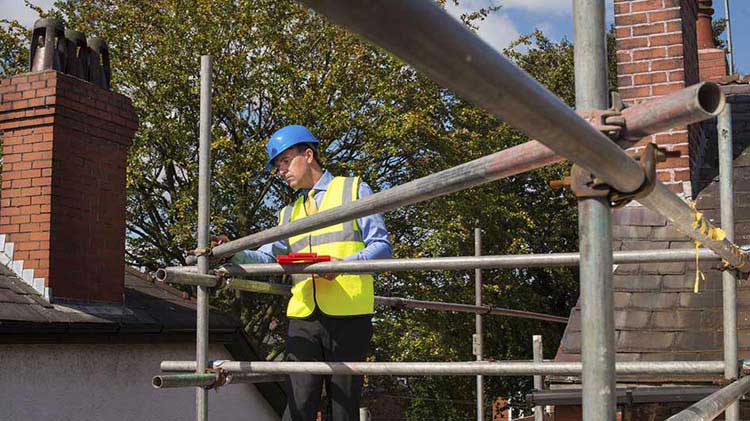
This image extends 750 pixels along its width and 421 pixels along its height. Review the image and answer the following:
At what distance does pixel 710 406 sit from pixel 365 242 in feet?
7.15

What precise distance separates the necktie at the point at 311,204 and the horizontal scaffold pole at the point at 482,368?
864 millimetres

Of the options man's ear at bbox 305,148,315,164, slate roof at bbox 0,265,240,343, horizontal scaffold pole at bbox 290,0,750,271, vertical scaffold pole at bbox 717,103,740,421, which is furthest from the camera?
slate roof at bbox 0,265,240,343

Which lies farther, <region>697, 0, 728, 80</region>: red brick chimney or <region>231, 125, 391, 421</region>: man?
<region>697, 0, 728, 80</region>: red brick chimney

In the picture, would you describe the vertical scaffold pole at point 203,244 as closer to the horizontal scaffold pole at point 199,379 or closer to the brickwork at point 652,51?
the horizontal scaffold pole at point 199,379

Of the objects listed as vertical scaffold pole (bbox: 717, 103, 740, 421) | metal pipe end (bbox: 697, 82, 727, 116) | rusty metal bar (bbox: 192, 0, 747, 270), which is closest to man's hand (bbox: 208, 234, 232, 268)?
vertical scaffold pole (bbox: 717, 103, 740, 421)

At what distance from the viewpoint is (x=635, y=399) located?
5930 mm

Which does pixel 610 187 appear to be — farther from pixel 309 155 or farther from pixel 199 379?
pixel 309 155

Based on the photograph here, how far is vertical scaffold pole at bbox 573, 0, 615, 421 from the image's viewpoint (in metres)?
1.76

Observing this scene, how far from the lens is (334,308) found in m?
4.32

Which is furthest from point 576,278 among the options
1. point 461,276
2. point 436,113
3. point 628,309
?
point 628,309

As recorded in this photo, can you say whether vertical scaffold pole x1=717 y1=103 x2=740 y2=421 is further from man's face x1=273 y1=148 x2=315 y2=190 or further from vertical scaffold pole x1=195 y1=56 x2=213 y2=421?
vertical scaffold pole x1=195 y1=56 x2=213 y2=421

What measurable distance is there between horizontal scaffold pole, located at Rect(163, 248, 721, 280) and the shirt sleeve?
0.32 metres

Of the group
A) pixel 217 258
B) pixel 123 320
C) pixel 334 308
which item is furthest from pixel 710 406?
pixel 123 320

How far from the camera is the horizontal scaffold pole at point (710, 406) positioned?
7.39ft
